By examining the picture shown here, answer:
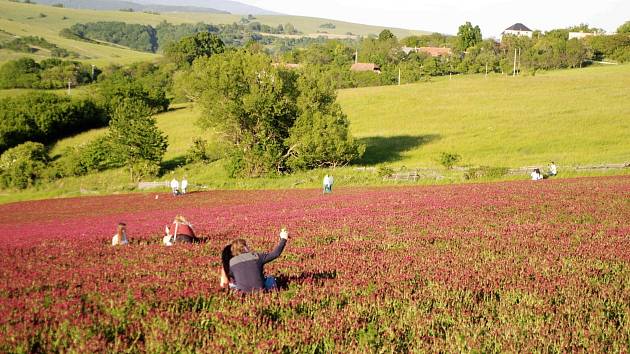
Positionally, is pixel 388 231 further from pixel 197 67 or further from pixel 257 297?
pixel 197 67

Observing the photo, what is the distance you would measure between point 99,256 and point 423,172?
3440 cm

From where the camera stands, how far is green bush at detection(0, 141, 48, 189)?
62.5 meters

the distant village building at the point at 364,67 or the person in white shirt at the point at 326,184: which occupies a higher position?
the distant village building at the point at 364,67

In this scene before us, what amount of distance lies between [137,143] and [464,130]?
131 feet

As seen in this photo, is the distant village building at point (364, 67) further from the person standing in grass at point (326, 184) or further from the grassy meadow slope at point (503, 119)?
the person standing in grass at point (326, 184)

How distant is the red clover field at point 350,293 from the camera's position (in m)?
6.64

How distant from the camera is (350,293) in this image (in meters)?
8.80

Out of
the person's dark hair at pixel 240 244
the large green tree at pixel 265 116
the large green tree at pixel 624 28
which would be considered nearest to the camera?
the person's dark hair at pixel 240 244

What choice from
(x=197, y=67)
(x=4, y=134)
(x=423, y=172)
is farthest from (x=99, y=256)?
(x=4, y=134)

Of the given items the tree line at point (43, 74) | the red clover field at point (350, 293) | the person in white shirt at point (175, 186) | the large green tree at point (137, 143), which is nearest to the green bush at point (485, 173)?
the person in white shirt at point (175, 186)

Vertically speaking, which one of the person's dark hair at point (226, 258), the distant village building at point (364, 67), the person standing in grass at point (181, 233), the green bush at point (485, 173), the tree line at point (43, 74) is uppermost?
the distant village building at point (364, 67)

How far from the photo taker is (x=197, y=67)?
55.2 metres

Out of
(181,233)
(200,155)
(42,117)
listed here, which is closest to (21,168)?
(200,155)

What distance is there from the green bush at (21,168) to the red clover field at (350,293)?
51.6 metres
